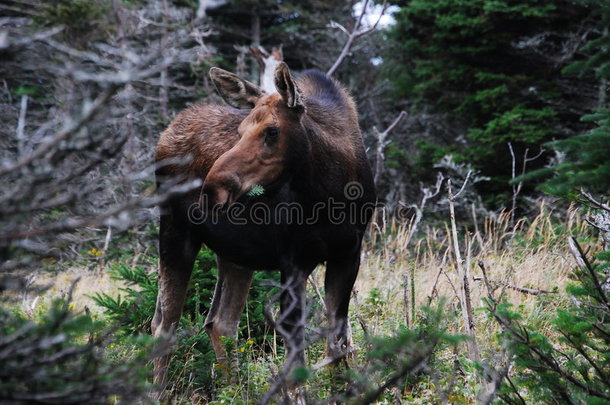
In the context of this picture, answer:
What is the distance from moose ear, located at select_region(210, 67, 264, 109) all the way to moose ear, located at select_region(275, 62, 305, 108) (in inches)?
19.4

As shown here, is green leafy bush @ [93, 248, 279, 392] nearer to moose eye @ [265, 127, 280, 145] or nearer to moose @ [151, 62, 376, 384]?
moose @ [151, 62, 376, 384]

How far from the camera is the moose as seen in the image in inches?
162

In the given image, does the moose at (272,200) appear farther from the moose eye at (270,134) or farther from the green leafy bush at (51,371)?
the green leafy bush at (51,371)

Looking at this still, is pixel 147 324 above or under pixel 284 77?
under

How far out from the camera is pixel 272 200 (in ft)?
14.5

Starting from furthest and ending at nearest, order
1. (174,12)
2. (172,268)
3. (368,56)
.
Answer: (368,56) → (174,12) → (172,268)

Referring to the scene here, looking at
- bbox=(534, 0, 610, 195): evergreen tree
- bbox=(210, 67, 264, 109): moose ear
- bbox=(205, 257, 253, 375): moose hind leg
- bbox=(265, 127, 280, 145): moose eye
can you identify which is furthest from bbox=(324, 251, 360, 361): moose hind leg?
bbox=(534, 0, 610, 195): evergreen tree

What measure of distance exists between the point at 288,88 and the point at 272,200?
84 cm

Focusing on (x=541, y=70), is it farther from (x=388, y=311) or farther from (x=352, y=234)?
(x=352, y=234)

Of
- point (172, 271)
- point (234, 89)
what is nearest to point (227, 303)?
point (172, 271)

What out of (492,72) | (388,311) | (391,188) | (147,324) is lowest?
(391,188)

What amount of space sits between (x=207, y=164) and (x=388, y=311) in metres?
2.36

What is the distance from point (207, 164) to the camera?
4969mm

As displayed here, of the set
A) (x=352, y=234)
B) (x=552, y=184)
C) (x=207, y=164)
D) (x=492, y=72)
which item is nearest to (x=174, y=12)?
(x=492, y=72)
